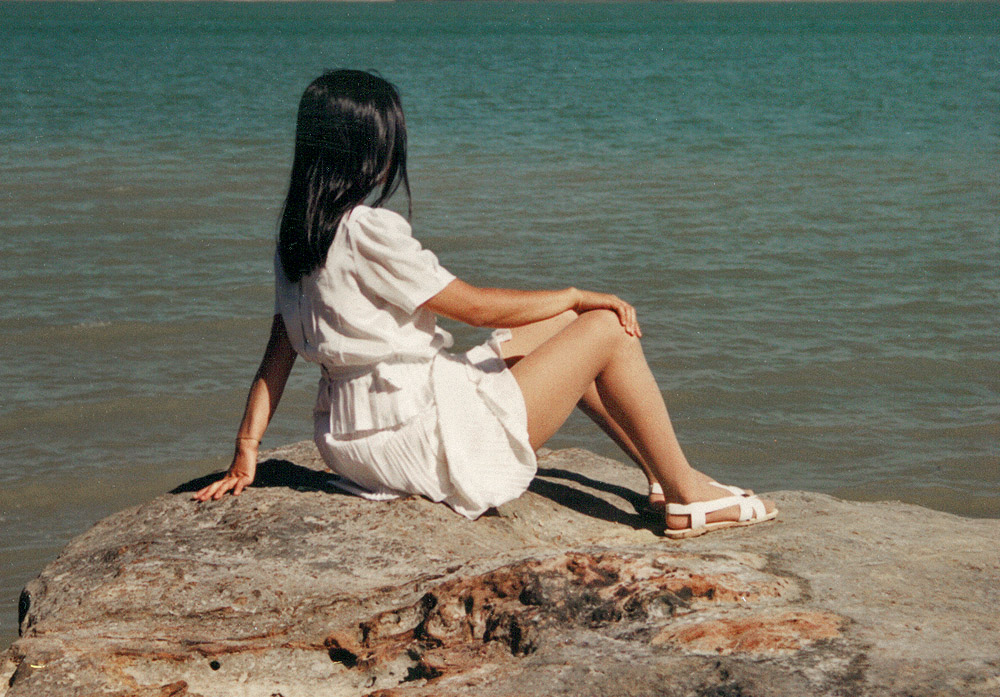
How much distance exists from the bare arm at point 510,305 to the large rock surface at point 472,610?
589mm

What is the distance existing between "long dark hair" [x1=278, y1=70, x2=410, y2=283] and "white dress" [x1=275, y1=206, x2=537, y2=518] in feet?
0.18

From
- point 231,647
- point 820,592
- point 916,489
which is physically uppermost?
point 820,592

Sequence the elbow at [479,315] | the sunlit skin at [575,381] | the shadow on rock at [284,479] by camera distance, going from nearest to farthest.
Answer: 1. the elbow at [479,315]
2. the sunlit skin at [575,381]
3. the shadow on rock at [284,479]

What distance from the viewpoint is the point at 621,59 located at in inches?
1705

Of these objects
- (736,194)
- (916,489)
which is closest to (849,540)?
(916,489)

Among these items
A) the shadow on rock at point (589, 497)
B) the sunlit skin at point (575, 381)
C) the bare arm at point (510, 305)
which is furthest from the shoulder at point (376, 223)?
the shadow on rock at point (589, 497)

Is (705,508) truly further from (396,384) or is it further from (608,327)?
(396,384)

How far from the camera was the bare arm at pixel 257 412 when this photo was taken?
331 cm

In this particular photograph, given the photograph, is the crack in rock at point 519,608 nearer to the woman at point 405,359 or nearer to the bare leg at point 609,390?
the woman at point 405,359

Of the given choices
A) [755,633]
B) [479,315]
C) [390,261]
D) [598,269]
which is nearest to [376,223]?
[390,261]

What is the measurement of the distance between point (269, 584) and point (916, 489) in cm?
374

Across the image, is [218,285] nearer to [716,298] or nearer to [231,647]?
[716,298]

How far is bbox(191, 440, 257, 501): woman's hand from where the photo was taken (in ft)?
10.8

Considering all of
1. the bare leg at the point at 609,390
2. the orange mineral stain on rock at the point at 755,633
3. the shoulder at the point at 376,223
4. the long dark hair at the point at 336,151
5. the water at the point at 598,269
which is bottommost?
the water at the point at 598,269
